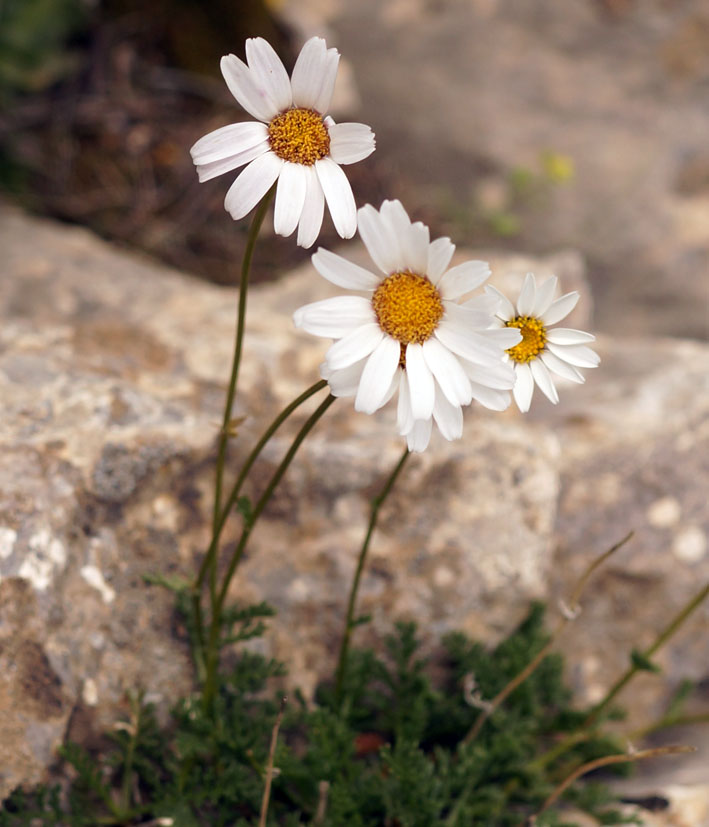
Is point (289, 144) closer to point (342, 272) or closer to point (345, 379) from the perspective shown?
point (342, 272)

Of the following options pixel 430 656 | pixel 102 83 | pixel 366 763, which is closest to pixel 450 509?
pixel 430 656

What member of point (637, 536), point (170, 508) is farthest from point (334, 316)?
point (637, 536)

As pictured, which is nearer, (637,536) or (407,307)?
(407,307)

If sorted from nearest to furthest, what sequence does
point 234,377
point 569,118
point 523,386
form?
point 523,386 < point 234,377 < point 569,118

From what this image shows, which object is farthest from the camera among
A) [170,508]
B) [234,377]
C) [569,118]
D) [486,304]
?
[569,118]

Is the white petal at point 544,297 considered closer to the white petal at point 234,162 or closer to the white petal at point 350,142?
the white petal at point 350,142

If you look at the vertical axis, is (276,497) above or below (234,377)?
above

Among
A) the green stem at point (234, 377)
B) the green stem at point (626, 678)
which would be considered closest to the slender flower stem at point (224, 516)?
the green stem at point (234, 377)
